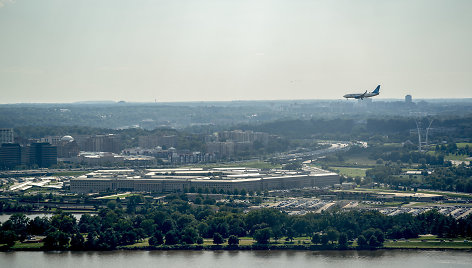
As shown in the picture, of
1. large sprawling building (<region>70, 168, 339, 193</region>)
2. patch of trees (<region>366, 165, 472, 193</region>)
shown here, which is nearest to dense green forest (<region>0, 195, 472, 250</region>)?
large sprawling building (<region>70, 168, 339, 193</region>)

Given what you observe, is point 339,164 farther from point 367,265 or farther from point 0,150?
point 367,265

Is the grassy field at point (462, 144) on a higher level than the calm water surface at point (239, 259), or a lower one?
higher

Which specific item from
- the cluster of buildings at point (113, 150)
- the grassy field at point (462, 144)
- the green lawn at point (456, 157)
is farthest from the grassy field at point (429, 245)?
the grassy field at point (462, 144)

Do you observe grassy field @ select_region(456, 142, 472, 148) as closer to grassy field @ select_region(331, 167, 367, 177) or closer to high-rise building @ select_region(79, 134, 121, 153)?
grassy field @ select_region(331, 167, 367, 177)

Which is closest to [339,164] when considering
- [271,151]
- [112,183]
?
[271,151]

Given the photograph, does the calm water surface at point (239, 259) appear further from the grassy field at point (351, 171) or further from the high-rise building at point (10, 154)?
the high-rise building at point (10, 154)

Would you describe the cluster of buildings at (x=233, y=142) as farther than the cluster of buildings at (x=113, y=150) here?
Yes
